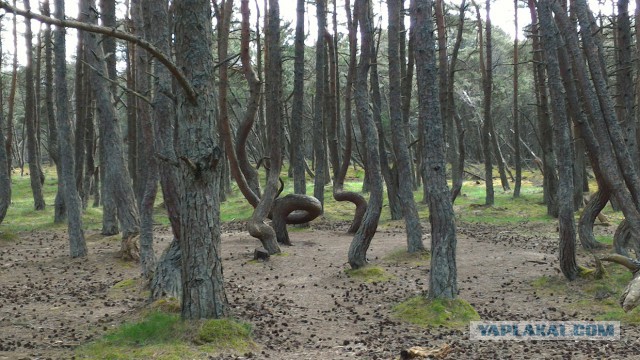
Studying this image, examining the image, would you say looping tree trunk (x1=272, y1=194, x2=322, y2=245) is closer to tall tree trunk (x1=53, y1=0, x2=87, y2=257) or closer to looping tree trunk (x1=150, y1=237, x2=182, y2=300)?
tall tree trunk (x1=53, y1=0, x2=87, y2=257)

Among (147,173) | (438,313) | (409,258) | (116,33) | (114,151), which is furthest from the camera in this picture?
(114,151)

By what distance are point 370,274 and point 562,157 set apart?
13.2ft

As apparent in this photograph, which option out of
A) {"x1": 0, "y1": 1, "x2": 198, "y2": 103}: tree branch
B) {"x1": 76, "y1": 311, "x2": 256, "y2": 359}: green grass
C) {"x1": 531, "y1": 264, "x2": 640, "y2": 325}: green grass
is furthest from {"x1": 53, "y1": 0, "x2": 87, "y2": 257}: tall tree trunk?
{"x1": 531, "y1": 264, "x2": 640, "y2": 325}: green grass

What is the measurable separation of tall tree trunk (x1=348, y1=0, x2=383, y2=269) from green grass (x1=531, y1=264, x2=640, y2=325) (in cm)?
311

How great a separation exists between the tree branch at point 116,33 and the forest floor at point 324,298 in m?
2.96

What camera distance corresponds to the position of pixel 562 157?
11.2 m

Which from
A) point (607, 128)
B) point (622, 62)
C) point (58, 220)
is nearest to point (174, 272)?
point (607, 128)

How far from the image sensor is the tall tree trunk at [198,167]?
734cm

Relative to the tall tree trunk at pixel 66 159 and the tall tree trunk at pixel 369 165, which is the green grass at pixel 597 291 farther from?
the tall tree trunk at pixel 66 159

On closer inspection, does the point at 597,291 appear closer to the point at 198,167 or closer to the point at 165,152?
the point at 198,167

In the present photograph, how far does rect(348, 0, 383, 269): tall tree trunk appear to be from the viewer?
40.0 feet

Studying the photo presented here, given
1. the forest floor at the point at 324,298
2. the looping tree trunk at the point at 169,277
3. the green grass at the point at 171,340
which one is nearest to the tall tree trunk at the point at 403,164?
the forest floor at the point at 324,298

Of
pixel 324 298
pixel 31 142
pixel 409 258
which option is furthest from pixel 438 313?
pixel 31 142

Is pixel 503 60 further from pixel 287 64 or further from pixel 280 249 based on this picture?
pixel 280 249
